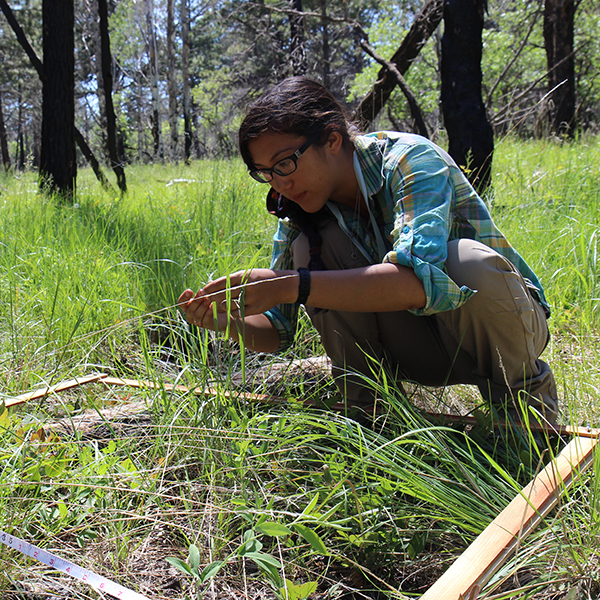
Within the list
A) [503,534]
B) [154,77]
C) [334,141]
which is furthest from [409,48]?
[154,77]

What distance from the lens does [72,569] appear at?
3.31 ft

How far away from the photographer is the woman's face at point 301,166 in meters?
1.55

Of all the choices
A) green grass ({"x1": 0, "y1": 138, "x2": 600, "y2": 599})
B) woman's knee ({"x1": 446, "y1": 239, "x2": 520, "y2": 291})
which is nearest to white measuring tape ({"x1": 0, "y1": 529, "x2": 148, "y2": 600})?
green grass ({"x1": 0, "y1": 138, "x2": 600, "y2": 599})

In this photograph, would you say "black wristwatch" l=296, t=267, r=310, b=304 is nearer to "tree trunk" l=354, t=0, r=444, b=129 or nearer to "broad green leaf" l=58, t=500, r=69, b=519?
"broad green leaf" l=58, t=500, r=69, b=519

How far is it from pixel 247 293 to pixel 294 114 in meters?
0.56

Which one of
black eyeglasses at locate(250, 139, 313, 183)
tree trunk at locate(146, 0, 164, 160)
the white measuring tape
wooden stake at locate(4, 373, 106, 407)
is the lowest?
the white measuring tape

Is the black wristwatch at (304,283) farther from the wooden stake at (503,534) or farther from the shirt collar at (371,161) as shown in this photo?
the wooden stake at (503,534)

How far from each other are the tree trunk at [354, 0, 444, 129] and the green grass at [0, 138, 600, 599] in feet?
8.75

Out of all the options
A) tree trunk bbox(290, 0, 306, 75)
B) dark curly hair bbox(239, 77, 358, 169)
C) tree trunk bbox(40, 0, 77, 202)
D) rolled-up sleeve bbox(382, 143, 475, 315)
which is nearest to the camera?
rolled-up sleeve bbox(382, 143, 475, 315)

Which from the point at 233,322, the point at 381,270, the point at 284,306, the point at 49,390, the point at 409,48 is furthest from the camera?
the point at 409,48

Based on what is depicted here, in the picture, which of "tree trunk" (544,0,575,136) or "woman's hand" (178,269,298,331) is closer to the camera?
"woman's hand" (178,269,298,331)

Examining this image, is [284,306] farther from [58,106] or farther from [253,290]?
[58,106]

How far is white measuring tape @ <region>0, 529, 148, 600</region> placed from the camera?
3.12 feet

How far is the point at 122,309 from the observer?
2377 mm
